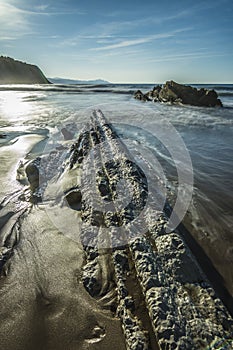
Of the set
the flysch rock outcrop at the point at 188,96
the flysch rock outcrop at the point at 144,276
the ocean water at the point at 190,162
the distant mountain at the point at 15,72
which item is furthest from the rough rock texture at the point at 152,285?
the distant mountain at the point at 15,72

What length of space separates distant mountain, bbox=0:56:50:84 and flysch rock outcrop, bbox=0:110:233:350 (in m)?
87.2

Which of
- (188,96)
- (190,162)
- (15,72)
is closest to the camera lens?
(190,162)

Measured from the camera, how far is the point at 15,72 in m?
82.4

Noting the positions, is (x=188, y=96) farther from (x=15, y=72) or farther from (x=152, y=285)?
(x=15, y=72)

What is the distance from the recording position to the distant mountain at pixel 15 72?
→ 7825cm

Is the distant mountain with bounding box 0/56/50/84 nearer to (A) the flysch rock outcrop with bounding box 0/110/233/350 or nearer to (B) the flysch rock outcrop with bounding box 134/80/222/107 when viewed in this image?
(B) the flysch rock outcrop with bounding box 134/80/222/107

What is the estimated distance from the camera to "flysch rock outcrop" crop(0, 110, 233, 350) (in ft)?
4.69

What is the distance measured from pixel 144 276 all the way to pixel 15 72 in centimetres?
9863

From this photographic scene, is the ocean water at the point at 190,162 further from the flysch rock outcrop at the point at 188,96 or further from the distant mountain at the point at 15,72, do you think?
the distant mountain at the point at 15,72

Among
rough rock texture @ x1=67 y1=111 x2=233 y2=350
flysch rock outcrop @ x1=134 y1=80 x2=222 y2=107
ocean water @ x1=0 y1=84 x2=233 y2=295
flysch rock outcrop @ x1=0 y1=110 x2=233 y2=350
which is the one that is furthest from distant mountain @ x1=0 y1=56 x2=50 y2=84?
rough rock texture @ x1=67 y1=111 x2=233 y2=350

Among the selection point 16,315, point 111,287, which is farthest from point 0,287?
point 111,287

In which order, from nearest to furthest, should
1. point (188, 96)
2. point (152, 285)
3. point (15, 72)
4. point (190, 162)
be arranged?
point (152, 285) → point (190, 162) → point (188, 96) → point (15, 72)

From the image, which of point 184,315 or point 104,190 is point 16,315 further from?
point 104,190

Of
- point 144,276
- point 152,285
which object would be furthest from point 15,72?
point 152,285
